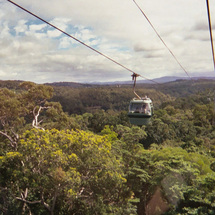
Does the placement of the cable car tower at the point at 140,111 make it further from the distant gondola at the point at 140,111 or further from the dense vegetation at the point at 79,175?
the dense vegetation at the point at 79,175

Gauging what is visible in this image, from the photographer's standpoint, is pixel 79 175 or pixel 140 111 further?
pixel 140 111

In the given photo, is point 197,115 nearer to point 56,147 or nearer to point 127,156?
point 127,156

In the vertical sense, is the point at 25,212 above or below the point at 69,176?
below

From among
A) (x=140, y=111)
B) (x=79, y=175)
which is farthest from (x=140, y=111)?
(x=79, y=175)

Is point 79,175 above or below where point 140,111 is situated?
below

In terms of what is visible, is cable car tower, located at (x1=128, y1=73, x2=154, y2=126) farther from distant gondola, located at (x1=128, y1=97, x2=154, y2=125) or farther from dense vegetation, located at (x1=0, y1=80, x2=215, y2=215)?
dense vegetation, located at (x1=0, y1=80, x2=215, y2=215)

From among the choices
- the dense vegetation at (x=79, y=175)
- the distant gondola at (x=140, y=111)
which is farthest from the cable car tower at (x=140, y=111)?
the dense vegetation at (x=79, y=175)

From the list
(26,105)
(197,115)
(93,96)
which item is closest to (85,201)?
(26,105)

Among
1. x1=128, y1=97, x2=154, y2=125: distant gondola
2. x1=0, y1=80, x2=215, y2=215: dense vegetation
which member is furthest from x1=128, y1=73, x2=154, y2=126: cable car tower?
x1=0, y1=80, x2=215, y2=215: dense vegetation

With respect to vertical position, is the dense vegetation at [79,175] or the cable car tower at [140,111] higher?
the cable car tower at [140,111]

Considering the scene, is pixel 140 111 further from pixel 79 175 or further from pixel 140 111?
pixel 79 175

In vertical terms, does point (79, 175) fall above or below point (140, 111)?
below
